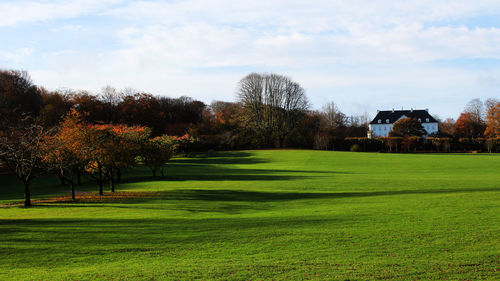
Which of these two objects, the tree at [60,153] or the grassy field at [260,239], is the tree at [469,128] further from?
the tree at [60,153]

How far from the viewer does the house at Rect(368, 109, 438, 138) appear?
136375 mm

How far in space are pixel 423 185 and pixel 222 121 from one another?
221ft

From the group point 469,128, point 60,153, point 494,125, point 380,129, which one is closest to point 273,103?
point 494,125

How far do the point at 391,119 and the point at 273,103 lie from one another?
64.9 meters

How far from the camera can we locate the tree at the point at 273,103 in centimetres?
9312

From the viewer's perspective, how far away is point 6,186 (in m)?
41.2

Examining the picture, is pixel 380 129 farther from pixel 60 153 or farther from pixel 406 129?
pixel 60 153

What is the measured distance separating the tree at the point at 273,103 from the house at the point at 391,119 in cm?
5550

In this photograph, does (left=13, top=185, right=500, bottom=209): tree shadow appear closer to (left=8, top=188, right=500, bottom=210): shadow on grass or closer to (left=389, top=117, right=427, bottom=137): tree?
(left=8, top=188, right=500, bottom=210): shadow on grass

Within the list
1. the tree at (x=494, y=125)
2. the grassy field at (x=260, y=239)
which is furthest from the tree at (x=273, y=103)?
the grassy field at (x=260, y=239)

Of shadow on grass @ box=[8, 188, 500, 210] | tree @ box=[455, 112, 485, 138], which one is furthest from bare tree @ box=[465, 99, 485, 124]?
shadow on grass @ box=[8, 188, 500, 210]

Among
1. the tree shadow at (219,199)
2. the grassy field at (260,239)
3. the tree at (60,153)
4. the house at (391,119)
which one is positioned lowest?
the tree shadow at (219,199)

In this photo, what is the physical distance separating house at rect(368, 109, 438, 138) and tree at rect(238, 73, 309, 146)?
5550cm

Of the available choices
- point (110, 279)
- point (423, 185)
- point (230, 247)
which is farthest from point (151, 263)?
point (423, 185)
